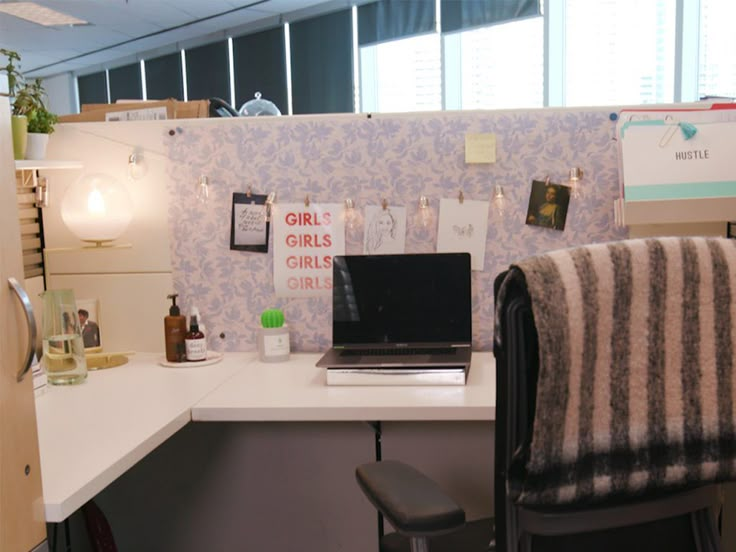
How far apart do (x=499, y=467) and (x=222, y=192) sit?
51.2 inches

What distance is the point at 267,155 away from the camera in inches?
79.3

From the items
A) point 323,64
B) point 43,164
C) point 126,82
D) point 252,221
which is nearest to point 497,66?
point 323,64

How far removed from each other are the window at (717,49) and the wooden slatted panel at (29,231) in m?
3.80

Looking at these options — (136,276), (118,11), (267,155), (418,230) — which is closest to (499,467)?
(418,230)

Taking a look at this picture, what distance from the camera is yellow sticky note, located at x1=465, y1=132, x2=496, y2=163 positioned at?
193cm

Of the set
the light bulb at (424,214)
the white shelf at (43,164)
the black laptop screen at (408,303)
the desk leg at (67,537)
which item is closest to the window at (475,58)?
the light bulb at (424,214)

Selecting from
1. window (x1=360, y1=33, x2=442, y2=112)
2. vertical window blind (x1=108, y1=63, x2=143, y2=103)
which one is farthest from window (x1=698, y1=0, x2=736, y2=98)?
vertical window blind (x1=108, y1=63, x2=143, y2=103)

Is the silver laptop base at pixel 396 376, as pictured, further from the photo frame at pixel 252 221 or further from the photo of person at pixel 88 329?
the photo of person at pixel 88 329

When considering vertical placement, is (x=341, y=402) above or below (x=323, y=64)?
below

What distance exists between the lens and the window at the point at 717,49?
4480 millimetres

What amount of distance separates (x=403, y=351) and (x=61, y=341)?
77cm

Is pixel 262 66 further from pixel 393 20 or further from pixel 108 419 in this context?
pixel 108 419

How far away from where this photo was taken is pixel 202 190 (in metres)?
2.04

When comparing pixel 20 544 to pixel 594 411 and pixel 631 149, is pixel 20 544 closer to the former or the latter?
pixel 594 411
